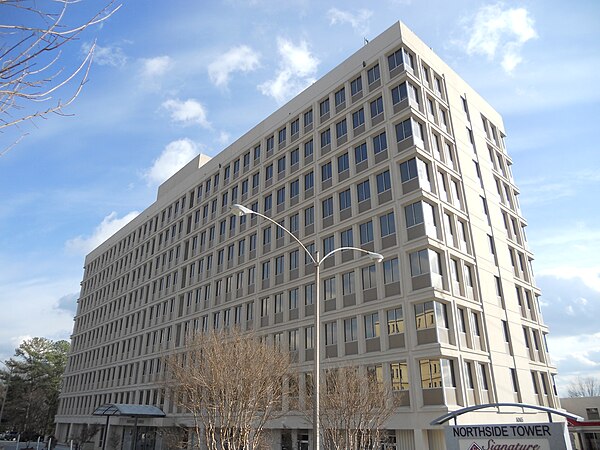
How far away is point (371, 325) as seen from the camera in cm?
2961

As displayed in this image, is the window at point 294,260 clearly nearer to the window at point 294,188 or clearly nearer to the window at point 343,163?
the window at point 294,188

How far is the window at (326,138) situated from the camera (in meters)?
38.1

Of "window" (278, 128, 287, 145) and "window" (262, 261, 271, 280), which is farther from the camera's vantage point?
"window" (278, 128, 287, 145)

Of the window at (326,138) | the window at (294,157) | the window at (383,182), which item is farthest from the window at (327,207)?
the window at (294,157)

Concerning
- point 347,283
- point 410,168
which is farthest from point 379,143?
point 347,283

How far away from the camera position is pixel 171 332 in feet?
162

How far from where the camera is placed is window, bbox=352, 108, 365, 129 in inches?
1401

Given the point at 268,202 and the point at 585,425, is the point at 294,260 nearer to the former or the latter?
the point at 268,202

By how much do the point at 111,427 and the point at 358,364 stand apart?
1493 inches

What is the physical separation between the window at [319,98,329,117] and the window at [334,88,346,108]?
1107 millimetres

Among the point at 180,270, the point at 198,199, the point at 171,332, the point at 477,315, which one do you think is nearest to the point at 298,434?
the point at 477,315

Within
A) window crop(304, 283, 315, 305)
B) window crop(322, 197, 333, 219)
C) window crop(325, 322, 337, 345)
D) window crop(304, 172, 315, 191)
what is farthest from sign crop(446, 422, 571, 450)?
window crop(304, 172, 315, 191)

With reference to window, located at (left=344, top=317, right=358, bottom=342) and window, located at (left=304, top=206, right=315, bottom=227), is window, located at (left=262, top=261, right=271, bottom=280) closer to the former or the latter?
window, located at (left=304, top=206, right=315, bottom=227)

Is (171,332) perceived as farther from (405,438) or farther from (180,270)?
(405,438)
